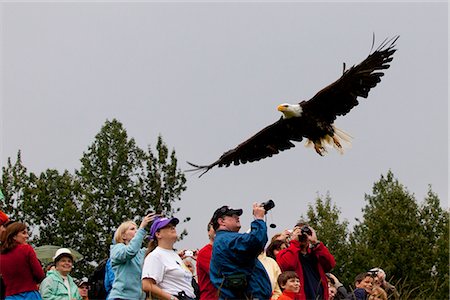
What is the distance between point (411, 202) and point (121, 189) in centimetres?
1320

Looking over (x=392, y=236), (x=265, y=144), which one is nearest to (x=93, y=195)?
(x=392, y=236)

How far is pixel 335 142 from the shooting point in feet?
38.1

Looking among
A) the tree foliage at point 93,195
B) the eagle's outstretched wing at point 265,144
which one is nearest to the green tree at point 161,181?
the tree foliage at point 93,195

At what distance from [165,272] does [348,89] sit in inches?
192

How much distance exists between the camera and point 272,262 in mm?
8312

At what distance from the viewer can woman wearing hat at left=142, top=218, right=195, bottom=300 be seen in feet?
23.5

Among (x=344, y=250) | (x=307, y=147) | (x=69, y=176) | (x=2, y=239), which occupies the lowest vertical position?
(x=2, y=239)

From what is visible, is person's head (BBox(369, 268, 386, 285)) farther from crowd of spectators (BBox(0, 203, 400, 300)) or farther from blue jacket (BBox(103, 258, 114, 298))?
blue jacket (BBox(103, 258, 114, 298))

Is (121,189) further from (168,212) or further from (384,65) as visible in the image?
(384,65)

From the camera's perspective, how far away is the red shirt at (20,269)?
7.47 m

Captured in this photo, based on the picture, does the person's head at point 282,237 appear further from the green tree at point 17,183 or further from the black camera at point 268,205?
the green tree at point 17,183

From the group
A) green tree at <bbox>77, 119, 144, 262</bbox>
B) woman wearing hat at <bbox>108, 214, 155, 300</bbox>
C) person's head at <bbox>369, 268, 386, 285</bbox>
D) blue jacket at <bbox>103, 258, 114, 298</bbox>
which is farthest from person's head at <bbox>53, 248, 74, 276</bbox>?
green tree at <bbox>77, 119, 144, 262</bbox>

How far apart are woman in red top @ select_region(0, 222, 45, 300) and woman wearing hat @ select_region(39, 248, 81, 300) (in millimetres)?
581

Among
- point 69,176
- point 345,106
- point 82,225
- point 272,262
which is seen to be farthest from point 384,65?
point 69,176
